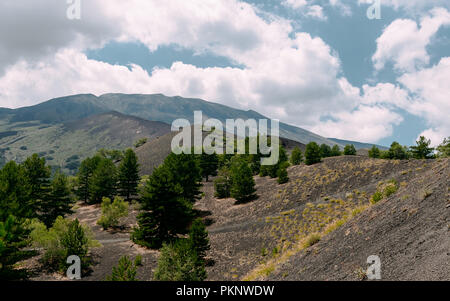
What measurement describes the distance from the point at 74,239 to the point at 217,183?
3198cm

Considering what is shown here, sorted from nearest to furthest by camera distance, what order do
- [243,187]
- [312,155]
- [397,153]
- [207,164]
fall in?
[243,187], [312,155], [397,153], [207,164]

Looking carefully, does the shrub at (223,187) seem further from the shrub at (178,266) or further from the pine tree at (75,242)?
the shrub at (178,266)

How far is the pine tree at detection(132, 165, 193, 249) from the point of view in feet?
101

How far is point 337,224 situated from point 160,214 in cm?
2093

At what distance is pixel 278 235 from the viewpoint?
29312 millimetres

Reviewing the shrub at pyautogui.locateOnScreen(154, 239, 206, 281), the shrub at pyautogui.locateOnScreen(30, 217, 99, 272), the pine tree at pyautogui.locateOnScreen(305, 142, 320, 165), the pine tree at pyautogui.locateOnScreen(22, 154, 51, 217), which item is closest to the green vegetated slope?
the pine tree at pyautogui.locateOnScreen(305, 142, 320, 165)

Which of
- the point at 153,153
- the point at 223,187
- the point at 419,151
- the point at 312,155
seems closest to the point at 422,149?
the point at 419,151

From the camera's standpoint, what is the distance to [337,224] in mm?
17938

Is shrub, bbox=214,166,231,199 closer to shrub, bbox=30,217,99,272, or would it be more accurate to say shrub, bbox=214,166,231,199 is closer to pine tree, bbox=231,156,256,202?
pine tree, bbox=231,156,256,202

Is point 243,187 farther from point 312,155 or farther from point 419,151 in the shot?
point 419,151

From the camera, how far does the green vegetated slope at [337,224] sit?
401 inches
